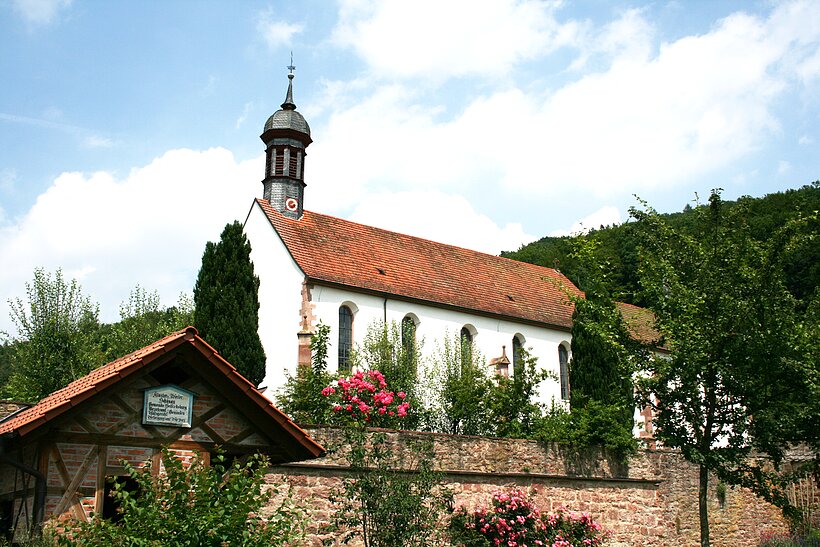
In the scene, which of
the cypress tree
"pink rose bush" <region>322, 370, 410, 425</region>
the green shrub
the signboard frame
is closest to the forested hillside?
the cypress tree

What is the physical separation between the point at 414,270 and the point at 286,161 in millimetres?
6149

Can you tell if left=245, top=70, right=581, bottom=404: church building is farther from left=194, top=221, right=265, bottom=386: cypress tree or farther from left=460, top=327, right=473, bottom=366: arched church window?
left=194, top=221, right=265, bottom=386: cypress tree

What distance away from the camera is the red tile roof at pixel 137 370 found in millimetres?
8758

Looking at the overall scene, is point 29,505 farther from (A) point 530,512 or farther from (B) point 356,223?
(B) point 356,223

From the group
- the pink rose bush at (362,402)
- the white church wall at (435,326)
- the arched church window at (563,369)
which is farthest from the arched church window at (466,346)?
the pink rose bush at (362,402)

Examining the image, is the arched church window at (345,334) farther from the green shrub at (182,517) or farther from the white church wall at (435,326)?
the green shrub at (182,517)

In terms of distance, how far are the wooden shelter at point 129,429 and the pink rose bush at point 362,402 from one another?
6256mm

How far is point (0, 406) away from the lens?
1311cm

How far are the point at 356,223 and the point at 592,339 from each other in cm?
990

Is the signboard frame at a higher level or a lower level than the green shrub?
higher

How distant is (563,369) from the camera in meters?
32.2

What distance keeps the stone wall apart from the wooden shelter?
11.1 feet

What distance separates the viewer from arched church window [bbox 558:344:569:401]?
3203 centimetres

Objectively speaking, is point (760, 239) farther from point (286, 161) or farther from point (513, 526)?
point (513, 526)
